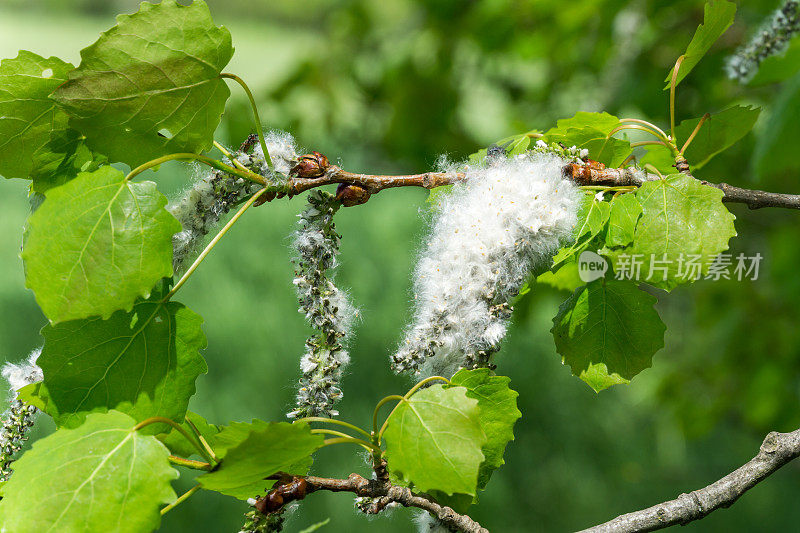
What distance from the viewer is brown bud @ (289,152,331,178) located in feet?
1.72

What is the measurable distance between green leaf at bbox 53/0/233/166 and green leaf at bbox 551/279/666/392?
0.34 meters

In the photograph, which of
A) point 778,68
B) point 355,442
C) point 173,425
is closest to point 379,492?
point 355,442

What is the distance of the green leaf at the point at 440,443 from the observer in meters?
0.43

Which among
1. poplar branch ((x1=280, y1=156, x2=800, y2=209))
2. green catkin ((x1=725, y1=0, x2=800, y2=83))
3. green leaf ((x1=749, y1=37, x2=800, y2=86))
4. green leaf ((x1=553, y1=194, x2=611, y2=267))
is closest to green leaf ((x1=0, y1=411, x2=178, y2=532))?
poplar branch ((x1=280, y1=156, x2=800, y2=209))

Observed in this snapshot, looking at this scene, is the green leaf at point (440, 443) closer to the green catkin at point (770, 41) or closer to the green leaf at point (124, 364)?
the green leaf at point (124, 364)

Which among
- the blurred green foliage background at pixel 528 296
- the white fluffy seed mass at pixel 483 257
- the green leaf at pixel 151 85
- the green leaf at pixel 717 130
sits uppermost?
the green leaf at pixel 151 85

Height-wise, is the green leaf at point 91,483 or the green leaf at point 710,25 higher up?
the green leaf at point 710,25

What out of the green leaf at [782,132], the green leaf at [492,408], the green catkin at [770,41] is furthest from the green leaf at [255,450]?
the green leaf at [782,132]

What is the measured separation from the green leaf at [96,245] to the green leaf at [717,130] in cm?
49

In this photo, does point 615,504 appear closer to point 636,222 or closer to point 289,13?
point 636,222

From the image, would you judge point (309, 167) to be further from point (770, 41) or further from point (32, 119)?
point (770, 41)

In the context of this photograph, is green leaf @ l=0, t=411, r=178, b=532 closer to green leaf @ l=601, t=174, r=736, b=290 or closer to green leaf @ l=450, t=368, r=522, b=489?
green leaf @ l=450, t=368, r=522, b=489

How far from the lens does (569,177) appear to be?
554 millimetres

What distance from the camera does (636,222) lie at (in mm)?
511
